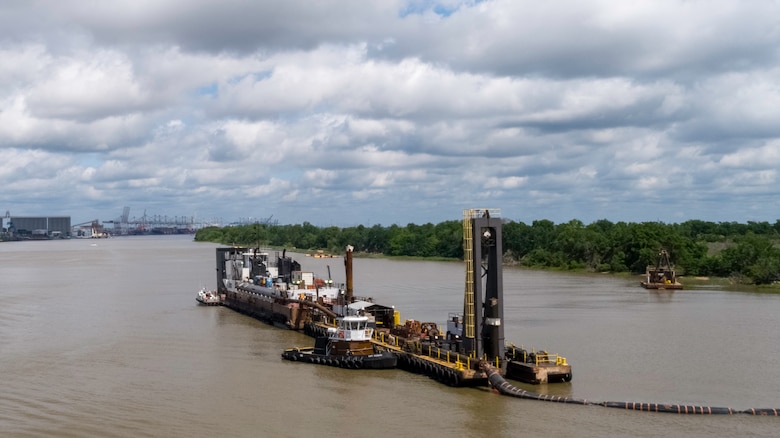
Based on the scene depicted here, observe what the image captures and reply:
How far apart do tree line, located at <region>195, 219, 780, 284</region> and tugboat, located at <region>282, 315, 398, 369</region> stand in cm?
4239

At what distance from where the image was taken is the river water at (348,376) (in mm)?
25891

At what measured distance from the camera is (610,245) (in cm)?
10731

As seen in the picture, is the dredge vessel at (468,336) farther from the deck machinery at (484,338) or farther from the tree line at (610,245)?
the tree line at (610,245)

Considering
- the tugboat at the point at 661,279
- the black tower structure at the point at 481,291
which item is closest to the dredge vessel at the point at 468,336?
the black tower structure at the point at 481,291

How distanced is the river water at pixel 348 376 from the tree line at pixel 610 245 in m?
21.3

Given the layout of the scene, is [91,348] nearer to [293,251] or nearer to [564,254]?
[564,254]

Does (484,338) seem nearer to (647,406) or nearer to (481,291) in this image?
(481,291)

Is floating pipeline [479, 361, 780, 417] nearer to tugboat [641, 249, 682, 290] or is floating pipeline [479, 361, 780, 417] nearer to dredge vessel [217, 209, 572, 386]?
dredge vessel [217, 209, 572, 386]

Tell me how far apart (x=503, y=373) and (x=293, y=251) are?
6482 inches

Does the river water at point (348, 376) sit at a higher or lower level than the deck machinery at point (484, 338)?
lower

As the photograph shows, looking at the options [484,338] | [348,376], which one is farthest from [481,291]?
[348,376]

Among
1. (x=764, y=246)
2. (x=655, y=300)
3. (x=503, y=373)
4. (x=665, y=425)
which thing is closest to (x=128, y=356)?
(x=503, y=373)

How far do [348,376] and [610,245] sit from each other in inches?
3147

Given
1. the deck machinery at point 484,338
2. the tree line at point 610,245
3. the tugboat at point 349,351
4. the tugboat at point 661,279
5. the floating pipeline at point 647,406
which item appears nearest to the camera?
the floating pipeline at point 647,406
